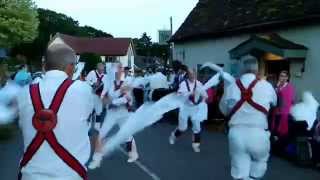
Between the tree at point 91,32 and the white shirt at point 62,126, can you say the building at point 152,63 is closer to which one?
the tree at point 91,32

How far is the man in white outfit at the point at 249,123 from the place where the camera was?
8117 mm

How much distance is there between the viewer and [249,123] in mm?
8109

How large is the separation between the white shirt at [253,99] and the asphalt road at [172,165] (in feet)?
8.71

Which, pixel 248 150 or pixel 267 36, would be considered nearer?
pixel 248 150

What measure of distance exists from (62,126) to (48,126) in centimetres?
10

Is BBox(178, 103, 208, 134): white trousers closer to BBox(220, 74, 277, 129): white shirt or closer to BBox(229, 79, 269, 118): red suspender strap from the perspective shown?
BBox(220, 74, 277, 129): white shirt

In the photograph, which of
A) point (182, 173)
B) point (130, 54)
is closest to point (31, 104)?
point (182, 173)

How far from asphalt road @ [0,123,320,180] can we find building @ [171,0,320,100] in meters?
1.96

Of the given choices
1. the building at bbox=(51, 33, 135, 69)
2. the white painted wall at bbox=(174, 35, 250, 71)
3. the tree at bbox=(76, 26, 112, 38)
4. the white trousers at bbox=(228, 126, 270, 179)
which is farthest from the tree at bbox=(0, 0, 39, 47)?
the tree at bbox=(76, 26, 112, 38)

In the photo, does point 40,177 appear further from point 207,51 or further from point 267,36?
point 207,51

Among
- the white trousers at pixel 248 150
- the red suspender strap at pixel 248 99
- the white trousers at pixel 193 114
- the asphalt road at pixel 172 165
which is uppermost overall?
the red suspender strap at pixel 248 99

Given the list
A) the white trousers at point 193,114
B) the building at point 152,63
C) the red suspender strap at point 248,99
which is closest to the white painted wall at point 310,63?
the white trousers at point 193,114

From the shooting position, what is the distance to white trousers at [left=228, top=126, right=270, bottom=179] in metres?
8.11

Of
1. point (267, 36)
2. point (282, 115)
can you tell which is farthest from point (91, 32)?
point (282, 115)
